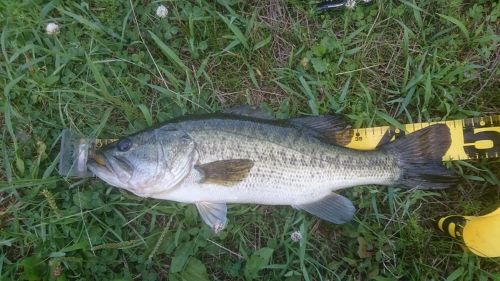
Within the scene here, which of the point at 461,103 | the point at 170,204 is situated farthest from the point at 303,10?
the point at 170,204

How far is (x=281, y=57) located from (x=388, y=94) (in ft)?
3.24

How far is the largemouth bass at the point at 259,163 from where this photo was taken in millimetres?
3568

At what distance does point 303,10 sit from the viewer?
14.1 feet

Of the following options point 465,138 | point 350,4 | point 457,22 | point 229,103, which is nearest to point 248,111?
point 229,103

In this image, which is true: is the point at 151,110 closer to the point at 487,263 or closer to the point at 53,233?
the point at 53,233

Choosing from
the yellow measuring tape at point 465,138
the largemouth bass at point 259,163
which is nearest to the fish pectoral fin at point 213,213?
the largemouth bass at point 259,163

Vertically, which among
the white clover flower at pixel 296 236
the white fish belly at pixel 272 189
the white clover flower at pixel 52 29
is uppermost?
the white clover flower at pixel 52 29

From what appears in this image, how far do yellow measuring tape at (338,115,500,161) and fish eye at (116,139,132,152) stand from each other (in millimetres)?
1677

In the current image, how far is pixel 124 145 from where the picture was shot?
11.8ft

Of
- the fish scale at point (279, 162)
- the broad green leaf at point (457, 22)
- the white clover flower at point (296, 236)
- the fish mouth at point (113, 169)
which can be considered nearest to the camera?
the fish mouth at point (113, 169)

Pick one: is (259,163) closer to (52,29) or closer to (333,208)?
(333,208)

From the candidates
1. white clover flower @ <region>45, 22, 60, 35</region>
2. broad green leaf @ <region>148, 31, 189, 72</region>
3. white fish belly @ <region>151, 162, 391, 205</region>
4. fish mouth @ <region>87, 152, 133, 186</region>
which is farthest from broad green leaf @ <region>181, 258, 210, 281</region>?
white clover flower @ <region>45, 22, 60, 35</region>

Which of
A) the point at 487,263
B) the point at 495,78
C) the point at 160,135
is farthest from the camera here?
the point at 495,78

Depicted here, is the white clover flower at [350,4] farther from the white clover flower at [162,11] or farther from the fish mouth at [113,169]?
the fish mouth at [113,169]
